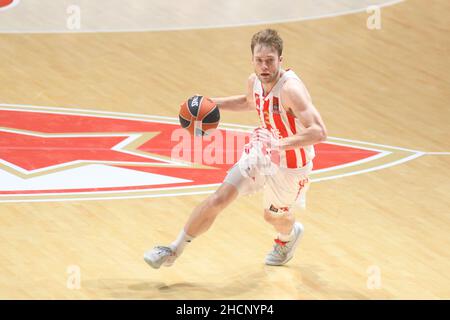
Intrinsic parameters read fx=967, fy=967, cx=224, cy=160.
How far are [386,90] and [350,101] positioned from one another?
0.61 meters

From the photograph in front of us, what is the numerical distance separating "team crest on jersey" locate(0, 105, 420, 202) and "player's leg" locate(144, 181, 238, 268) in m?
1.97

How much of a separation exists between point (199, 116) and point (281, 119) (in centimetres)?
65

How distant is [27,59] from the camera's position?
42.2 feet

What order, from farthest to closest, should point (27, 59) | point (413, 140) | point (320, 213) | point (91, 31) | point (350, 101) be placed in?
point (91, 31) < point (27, 59) < point (350, 101) < point (413, 140) < point (320, 213)

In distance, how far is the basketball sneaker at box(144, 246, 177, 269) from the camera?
7402mm

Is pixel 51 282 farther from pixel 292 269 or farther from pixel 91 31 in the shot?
pixel 91 31

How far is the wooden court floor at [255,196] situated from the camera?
301 inches

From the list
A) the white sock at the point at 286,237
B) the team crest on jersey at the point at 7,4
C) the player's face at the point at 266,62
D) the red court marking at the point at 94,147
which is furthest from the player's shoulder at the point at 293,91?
the team crest on jersey at the point at 7,4

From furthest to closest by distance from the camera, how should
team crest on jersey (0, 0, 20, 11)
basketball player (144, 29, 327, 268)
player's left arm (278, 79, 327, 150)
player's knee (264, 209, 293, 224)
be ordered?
team crest on jersey (0, 0, 20, 11), player's knee (264, 209, 293, 224), basketball player (144, 29, 327, 268), player's left arm (278, 79, 327, 150)

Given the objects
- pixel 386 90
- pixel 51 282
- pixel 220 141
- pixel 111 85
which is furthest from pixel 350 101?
pixel 51 282

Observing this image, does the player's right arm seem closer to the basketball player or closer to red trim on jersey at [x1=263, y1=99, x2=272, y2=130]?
the basketball player

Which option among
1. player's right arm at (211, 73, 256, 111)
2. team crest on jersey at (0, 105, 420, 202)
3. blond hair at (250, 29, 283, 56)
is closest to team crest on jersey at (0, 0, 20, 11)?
team crest on jersey at (0, 105, 420, 202)

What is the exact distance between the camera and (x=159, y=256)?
7414 mm

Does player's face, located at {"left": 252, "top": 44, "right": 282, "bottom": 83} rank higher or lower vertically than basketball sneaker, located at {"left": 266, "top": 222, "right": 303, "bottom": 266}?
higher
